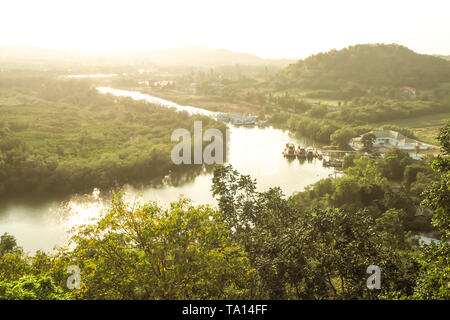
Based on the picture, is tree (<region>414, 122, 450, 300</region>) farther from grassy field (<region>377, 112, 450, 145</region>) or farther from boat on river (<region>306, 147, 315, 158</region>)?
grassy field (<region>377, 112, 450, 145</region>)

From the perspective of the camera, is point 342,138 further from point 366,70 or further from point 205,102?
point 366,70

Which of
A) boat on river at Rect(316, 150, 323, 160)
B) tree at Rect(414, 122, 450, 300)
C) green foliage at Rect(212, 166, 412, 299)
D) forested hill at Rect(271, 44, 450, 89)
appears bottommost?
boat on river at Rect(316, 150, 323, 160)

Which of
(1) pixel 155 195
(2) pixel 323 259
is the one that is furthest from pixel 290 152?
(2) pixel 323 259

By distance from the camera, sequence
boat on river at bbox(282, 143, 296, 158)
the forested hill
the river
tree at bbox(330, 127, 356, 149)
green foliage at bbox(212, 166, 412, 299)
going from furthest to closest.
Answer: the forested hill < tree at bbox(330, 127, 356, 149) < boat on river at bbox(282, 143, 296, 158) < the river < green foliage at bbox(212, 166, 412, 299)

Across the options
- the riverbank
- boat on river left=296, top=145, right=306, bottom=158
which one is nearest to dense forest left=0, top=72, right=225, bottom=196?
boat on river left=296, top=145, right=306, bottom=158

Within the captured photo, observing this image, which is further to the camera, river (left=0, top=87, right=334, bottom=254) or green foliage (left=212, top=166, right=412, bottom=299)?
river (left=0, top=87, right=334, bottom=254)

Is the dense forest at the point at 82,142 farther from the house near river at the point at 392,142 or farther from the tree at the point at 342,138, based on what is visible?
the house near river at the point at 392,142

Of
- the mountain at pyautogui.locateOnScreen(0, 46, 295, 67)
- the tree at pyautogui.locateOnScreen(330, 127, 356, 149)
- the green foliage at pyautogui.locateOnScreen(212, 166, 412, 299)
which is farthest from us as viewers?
the mountain at pyautogui.locateOnScreen(0, 46, 295, 67)
